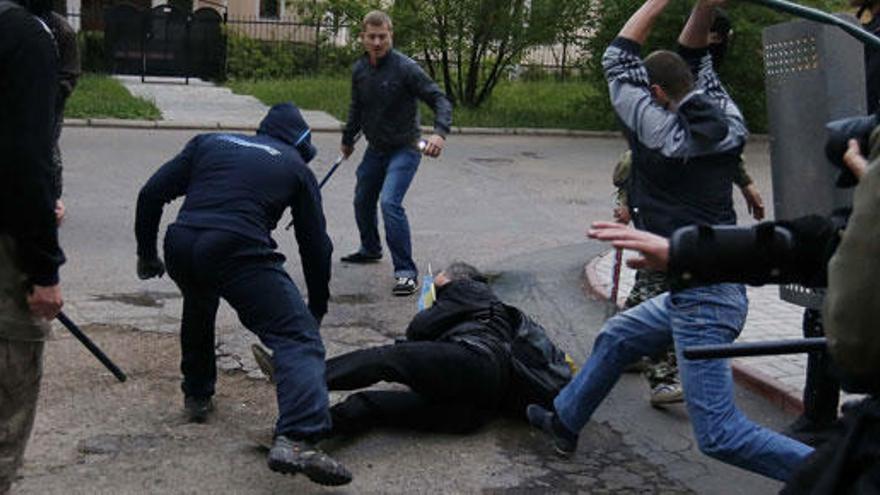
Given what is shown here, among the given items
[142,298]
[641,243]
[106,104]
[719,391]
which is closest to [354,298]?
[142,298]

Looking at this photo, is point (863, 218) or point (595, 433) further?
point (595, 433)

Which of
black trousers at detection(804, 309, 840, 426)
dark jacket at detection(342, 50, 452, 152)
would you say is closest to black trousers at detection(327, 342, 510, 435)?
black trousers at detection(804, 309, 840, 426)

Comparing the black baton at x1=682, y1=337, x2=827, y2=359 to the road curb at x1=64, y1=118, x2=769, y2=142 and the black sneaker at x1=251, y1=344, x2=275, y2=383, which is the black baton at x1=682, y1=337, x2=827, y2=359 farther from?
the road curb at x1=64, y1=118, x2=769, y2=142

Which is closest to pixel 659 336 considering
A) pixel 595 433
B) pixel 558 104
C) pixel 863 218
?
pixel 595 433

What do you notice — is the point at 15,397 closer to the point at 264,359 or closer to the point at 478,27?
the point at 264,359

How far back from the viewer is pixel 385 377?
5328mm

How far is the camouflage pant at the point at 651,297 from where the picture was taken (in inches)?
234

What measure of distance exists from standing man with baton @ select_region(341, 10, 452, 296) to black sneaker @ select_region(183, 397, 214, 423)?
3042 mm

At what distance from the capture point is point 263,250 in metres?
4.86

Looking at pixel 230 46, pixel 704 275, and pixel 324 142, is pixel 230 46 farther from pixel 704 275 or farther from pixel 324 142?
pixel 704 275

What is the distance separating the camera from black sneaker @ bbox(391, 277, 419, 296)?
8195 mm

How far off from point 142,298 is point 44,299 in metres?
4.33

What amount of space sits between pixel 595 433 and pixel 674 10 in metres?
12.5

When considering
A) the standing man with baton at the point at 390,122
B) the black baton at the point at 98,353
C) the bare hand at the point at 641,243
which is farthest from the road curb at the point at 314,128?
the bare hand at the point at 641,243
